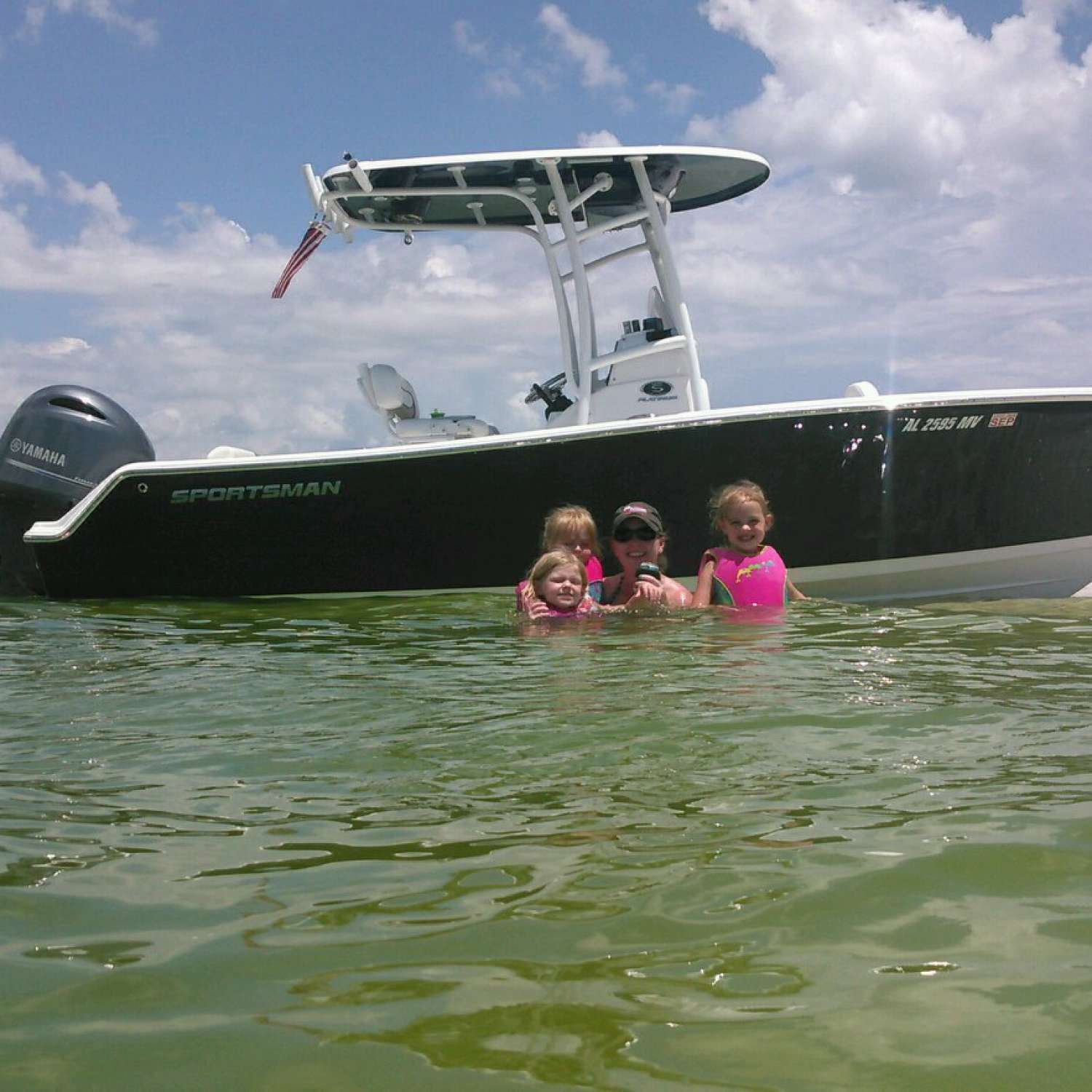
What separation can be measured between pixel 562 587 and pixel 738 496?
1194 millimetres

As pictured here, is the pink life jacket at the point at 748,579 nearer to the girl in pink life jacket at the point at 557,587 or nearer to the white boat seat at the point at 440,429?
the girl in pink life jacket at the point at 557,587

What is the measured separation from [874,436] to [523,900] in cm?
558

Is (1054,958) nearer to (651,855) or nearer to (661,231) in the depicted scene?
(651,855)

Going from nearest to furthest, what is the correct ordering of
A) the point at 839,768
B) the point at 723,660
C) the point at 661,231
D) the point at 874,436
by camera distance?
the point at 839,768 < the point at 723,660 < the point at 874,436 < the point at 661,231

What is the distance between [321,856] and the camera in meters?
2.18

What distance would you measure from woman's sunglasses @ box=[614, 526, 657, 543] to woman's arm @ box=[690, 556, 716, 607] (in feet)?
1.07

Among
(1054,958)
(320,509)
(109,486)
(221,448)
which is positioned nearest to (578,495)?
(320,509)

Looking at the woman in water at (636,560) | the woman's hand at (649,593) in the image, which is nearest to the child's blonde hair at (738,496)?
the woman in water at (636,560)

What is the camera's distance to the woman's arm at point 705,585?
20.5ft

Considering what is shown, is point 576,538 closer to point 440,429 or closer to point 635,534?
point 635,534

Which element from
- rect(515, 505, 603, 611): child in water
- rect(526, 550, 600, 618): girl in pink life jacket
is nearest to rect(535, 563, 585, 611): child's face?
rect(526, 550, 600, 618): girl in pink life jacket

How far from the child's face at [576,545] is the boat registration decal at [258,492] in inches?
68.2

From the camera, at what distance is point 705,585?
248 inches

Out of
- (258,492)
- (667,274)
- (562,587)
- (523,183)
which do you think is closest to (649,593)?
(562,587)
